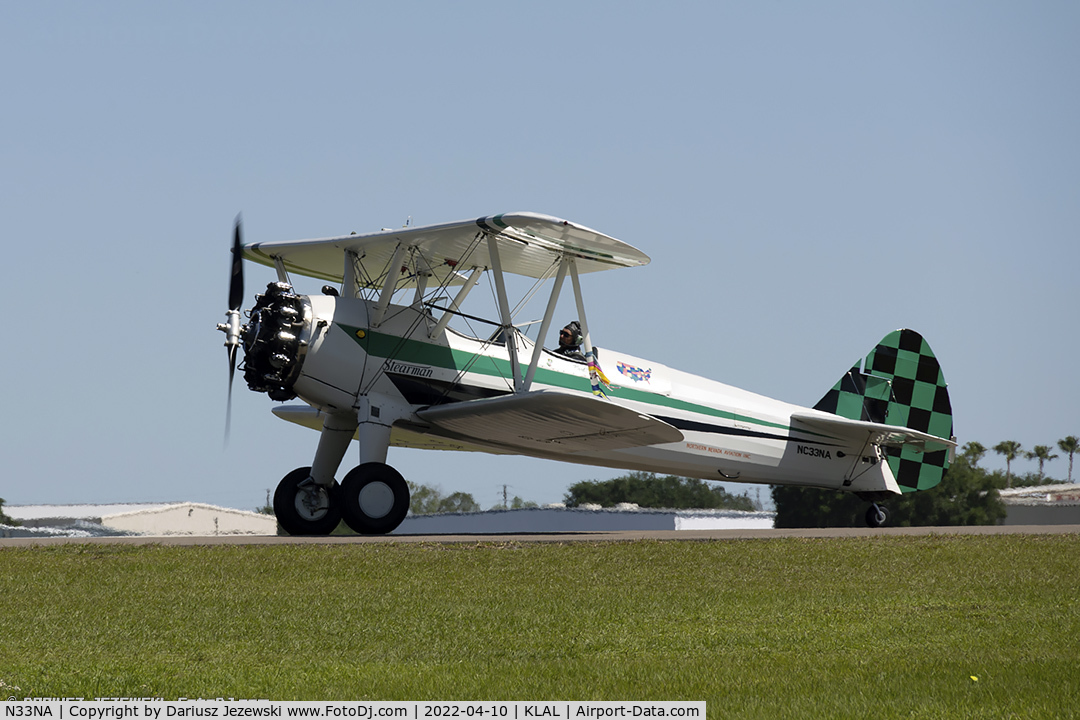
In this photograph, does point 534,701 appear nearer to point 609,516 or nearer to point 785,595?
point 785,595

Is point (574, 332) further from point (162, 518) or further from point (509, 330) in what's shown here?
point (162, 518)

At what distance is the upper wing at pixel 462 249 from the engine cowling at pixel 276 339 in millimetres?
1854

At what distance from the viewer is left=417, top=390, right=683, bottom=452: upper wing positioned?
15.1 m

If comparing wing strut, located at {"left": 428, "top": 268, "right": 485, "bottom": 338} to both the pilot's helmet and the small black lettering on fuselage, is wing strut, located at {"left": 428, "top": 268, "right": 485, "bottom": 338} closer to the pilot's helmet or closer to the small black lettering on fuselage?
the pilot's helmet

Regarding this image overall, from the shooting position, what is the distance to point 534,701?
534 cm

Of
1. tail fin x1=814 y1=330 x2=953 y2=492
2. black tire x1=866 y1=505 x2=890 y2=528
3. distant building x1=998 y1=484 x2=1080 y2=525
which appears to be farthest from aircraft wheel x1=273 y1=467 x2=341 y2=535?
distant building x1=998 y1=484 x2=1080 y2=525

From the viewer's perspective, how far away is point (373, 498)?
15336mm

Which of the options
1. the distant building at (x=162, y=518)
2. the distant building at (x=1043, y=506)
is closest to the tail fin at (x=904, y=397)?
the distant building at (x=1043, y=506)

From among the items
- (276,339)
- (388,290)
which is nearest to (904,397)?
(388,290)

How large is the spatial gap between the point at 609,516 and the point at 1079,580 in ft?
87.7

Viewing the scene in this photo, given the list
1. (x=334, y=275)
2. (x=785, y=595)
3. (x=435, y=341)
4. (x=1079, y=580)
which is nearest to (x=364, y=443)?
(x=435, y=341)

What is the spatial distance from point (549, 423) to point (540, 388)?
152cm

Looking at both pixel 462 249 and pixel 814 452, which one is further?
pixel 814 452

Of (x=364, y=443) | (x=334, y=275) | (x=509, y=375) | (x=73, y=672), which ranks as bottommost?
(x=73, y=672)
